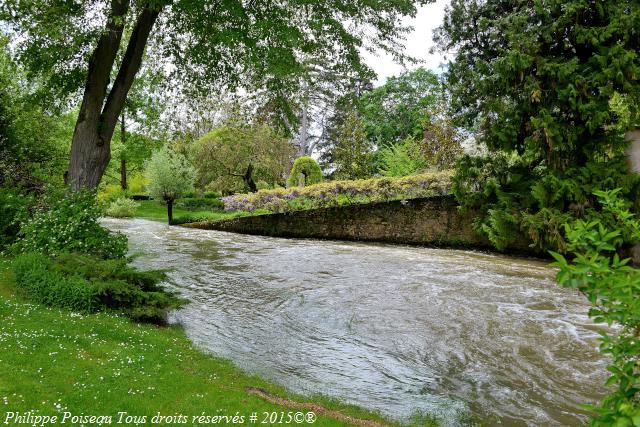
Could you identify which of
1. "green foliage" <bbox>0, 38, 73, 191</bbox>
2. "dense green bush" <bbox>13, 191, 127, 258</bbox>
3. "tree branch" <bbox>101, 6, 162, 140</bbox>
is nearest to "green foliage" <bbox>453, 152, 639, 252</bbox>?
"dense green bush" <bbox>13, 191, 127, 258</bbox>

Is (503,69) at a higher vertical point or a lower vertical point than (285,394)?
higher

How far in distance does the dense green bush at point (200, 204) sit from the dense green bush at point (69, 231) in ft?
60.1

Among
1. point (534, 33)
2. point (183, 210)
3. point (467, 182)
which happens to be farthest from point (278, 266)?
point (183, 210)

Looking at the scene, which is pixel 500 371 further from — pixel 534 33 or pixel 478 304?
pixel 534 33

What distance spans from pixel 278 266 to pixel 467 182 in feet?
22.6

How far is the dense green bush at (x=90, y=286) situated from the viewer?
20.5 feet

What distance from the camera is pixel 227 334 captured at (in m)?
6.57

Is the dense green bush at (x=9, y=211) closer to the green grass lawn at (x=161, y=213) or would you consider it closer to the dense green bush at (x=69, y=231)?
the dense green bush at (x=69, y=231)

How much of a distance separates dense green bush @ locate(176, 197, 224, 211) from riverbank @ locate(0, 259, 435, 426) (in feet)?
69.4

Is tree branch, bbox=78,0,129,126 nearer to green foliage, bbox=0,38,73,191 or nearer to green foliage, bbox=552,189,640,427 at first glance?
green foliage, bbox=0,38,73,191

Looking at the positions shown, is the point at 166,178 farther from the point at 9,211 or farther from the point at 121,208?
→ the point at 9,211

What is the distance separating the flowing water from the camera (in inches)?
191

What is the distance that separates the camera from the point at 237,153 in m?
30.0

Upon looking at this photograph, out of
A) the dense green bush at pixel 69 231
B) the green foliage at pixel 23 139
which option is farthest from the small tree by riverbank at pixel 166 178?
the dense green bush at pixel 69 231
